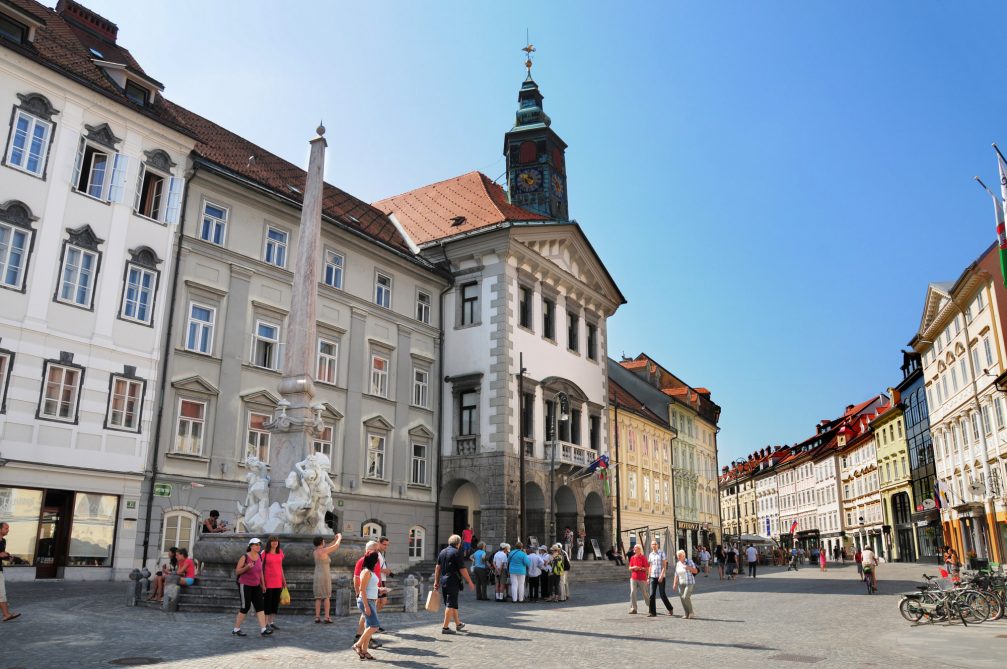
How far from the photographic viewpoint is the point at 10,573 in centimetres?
1945

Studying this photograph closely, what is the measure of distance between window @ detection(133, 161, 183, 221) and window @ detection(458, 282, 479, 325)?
13.7 m

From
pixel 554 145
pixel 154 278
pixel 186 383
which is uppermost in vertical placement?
pixel 554 145

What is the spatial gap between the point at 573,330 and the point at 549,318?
8.39 ft

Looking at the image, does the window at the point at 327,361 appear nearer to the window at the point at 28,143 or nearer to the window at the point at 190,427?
the window at the point at 190,427

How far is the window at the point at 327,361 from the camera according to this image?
2894cm

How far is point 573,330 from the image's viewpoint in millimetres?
40250

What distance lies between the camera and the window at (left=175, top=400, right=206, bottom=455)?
23656 mm

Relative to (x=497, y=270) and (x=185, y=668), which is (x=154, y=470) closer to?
(x=185, y=668)

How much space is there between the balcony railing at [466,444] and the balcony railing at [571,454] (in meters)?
3.64

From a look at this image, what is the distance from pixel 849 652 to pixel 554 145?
110ft

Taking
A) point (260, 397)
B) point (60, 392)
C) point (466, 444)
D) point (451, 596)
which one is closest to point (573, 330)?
point (466, 444)

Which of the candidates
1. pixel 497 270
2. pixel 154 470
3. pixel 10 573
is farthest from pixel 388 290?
pixel 10 573

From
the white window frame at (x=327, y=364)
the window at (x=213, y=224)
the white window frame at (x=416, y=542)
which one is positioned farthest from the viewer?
the white window frame at (x=416, y=542)

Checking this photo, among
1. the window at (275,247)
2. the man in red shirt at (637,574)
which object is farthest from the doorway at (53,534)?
the man in red shirt at (637,574)
